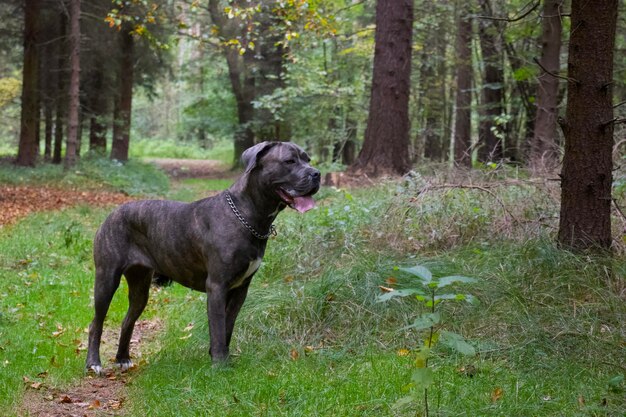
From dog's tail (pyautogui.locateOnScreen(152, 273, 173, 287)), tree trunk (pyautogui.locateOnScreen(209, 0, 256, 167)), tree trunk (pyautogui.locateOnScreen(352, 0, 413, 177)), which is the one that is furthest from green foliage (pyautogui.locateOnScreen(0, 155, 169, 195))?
dog's tail (pyautogui.locateOnScreen(152, 273, 173, 287))

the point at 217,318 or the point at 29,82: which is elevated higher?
the point at 29,82

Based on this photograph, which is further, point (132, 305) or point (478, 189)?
point (478, 189)

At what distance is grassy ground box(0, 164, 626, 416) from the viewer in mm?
4242

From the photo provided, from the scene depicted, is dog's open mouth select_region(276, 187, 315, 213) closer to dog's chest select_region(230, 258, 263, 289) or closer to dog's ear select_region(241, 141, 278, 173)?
dog's ear select_region(241, 141, 278, 173)

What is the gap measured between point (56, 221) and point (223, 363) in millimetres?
8973

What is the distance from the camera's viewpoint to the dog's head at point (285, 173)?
491 cm

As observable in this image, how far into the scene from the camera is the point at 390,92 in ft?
46.4

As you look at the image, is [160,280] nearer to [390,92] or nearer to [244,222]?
[244,222]

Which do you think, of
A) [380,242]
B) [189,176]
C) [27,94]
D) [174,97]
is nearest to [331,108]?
[189,176]

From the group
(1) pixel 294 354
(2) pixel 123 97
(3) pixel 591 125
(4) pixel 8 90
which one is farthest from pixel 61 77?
(3) pixel 591 125

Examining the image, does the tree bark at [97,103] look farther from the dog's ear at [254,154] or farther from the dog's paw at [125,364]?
the dog's ear at [254,154]

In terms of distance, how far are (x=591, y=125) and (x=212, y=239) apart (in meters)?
3.50

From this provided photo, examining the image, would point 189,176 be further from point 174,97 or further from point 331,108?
point 174,97

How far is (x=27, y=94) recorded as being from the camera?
21.4 metres
